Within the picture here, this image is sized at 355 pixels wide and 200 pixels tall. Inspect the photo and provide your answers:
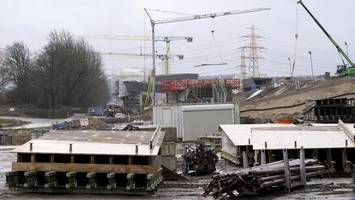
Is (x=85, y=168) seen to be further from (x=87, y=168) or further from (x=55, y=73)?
(x=55, y=73)

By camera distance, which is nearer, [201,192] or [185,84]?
[201,192]

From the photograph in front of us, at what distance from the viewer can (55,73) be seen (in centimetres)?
10675

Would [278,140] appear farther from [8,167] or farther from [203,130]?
→ [203,130]

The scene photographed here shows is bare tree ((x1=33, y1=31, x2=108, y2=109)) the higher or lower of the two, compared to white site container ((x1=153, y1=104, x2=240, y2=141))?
higher

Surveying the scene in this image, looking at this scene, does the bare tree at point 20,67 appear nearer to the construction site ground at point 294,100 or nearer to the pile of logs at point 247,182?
the construction site ground at point 294,100

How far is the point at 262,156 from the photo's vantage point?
2056 cm

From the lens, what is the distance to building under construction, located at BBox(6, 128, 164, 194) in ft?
58.2

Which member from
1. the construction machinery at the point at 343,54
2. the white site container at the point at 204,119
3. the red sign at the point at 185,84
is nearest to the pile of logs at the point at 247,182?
the white site container at the point at 204,119

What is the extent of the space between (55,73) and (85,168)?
91.1m

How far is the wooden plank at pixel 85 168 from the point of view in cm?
1759

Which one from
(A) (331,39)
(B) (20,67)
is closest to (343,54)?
(A) (331,39)

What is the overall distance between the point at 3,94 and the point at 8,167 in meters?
92.7

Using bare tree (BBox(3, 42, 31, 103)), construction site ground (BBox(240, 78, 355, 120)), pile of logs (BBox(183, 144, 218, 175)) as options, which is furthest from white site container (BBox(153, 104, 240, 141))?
bare tree (BBox(3, 42, 31, 103))

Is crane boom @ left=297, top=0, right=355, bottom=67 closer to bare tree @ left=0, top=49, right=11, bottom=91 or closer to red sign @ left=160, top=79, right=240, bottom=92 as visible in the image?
red sign @ left=160, top=79, right=240, bottom=92
